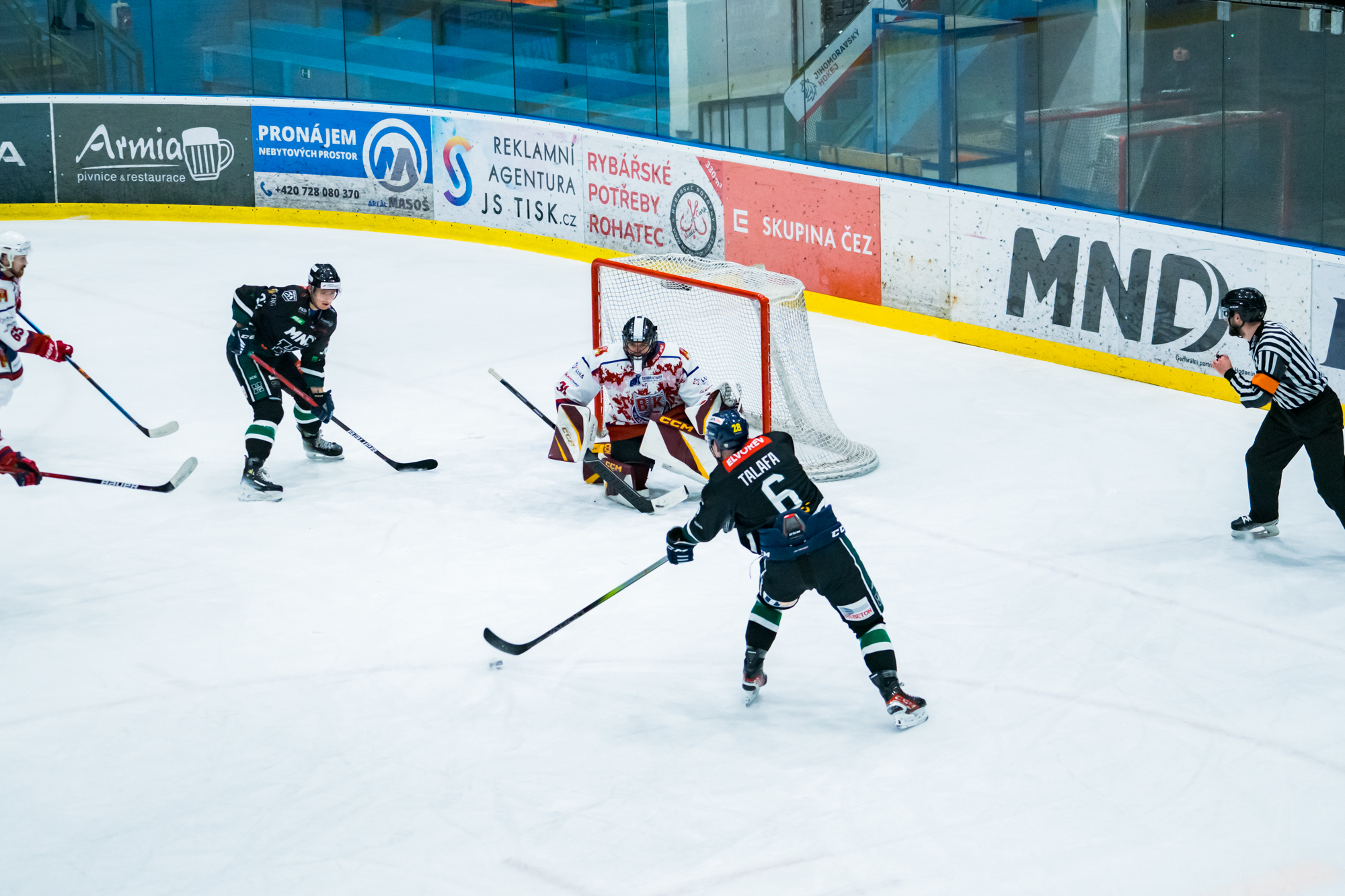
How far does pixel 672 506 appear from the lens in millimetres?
7266

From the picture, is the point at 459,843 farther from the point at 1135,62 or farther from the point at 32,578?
the point at 1135,62

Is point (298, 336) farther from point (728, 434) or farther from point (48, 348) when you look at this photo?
point (728, 434)

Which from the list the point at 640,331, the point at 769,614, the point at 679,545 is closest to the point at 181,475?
the point at 640,331

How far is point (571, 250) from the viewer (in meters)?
12.8

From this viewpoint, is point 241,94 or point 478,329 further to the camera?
point 241,94

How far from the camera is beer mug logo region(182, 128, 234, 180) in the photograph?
46.3ft

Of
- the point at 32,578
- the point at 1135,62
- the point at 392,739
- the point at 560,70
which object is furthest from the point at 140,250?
the point at 392,739

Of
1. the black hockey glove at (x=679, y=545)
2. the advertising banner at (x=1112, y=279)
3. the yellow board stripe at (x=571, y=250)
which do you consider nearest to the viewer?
the black hockey glove at (x=679, y=545)

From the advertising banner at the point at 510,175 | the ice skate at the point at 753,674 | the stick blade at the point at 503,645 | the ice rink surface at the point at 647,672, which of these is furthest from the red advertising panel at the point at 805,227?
the ice skate at the point at 753,674

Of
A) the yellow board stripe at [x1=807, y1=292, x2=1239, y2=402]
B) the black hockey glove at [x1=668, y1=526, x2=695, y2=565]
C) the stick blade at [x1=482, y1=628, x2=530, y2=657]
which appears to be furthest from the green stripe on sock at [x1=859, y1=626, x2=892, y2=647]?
the yellow board stripe at [x1=807, y1=292, x2=1239, y2=402]

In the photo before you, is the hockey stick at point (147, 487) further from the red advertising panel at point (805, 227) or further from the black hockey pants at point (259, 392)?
the red advertising panel at point (805, 227)

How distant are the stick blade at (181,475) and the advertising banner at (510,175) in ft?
19.1

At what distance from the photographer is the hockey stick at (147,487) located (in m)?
6.52

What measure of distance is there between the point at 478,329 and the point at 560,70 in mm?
3211
